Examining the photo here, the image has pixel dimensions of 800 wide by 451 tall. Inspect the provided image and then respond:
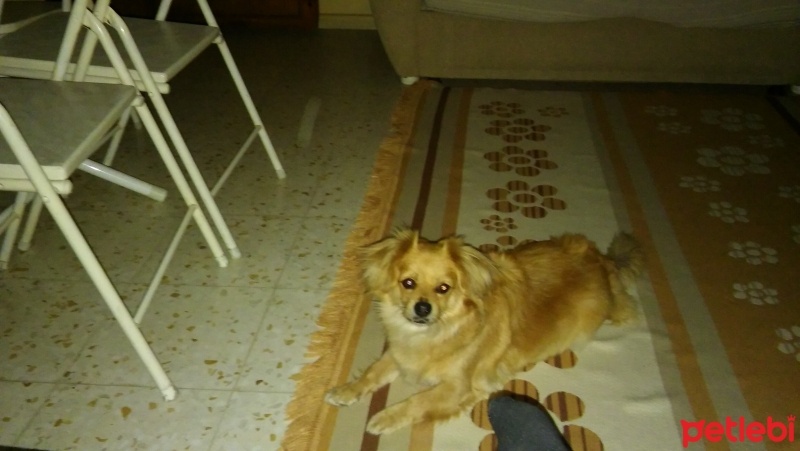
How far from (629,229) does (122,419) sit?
1.62 m

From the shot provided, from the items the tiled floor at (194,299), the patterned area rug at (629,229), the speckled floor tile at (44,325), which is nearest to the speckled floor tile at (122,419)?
the tiled floor at (194,299)

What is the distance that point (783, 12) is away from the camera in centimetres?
237

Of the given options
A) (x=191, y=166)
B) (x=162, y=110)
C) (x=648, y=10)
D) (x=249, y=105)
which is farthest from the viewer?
(x=648, y=10)

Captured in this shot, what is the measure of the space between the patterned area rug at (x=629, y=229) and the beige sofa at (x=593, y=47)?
12 cm

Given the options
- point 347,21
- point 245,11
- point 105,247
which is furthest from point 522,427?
point 245,11

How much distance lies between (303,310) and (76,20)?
92 centimetres

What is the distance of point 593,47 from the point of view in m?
2.50

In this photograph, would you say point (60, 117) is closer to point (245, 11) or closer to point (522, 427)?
point (522, 427)

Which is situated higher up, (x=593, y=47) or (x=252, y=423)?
(x=593, y=47)

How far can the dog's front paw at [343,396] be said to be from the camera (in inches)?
51.9

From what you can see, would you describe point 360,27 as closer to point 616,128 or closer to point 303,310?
point 616,128

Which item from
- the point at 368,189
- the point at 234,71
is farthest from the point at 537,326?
the point at 234,71

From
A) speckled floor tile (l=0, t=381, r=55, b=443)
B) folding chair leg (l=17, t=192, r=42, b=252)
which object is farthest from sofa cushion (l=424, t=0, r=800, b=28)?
speckled floor tile (l=0, t=381, r=55, b=443)

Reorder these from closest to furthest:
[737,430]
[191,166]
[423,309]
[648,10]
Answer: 1. [423,309]
2. [737,430]
3. [191,166]
4. [648,10]
